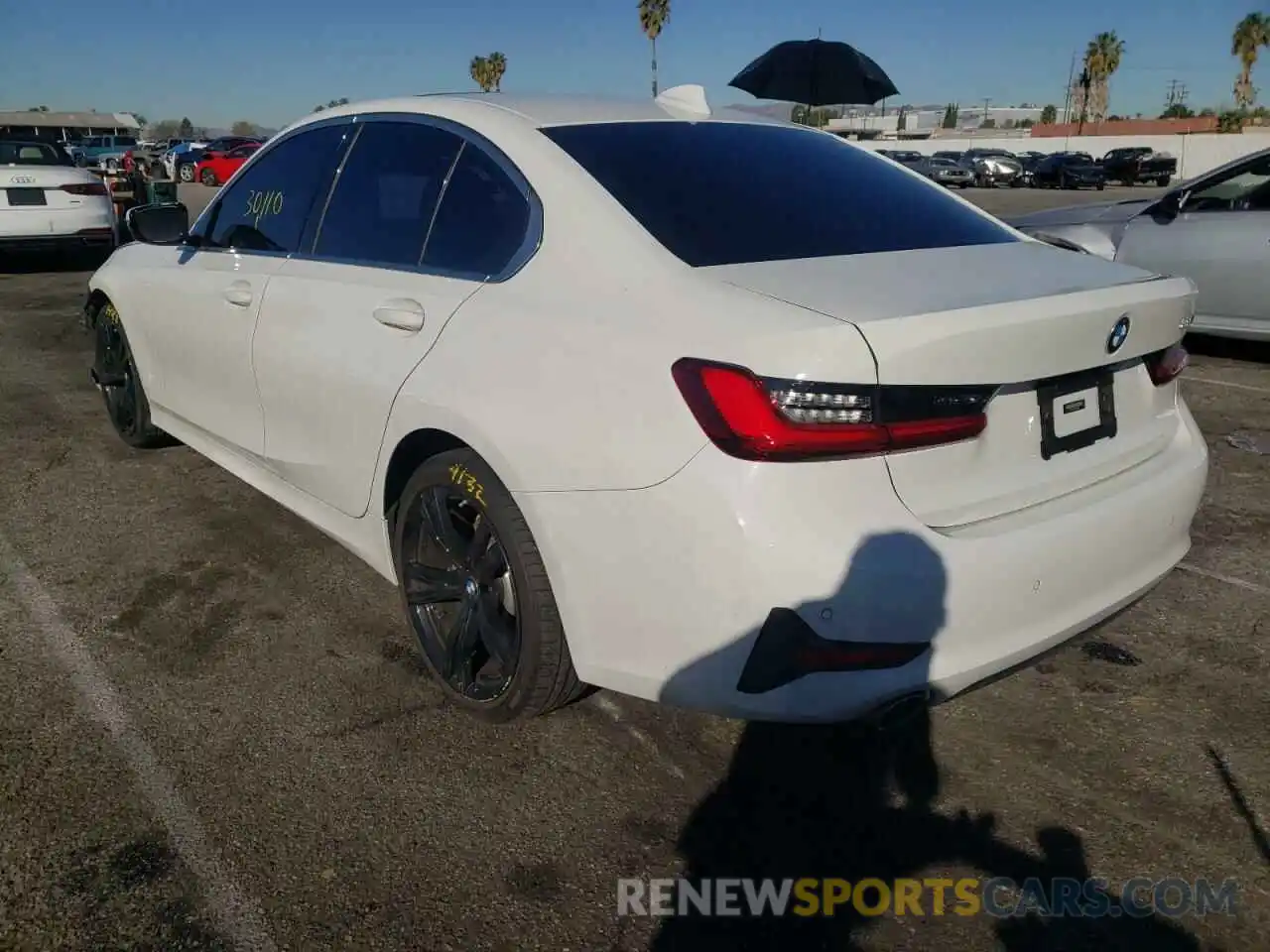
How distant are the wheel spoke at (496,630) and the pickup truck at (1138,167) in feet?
138

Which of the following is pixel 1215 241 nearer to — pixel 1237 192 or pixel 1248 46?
pixel 1237 192

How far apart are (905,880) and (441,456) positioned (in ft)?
4.98

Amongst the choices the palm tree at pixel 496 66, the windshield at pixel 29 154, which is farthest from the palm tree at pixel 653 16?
the windshield at pixel 29 154

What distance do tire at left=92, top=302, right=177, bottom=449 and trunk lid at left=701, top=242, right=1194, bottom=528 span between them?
3688 mm

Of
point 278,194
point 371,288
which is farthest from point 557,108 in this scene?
point 278,194

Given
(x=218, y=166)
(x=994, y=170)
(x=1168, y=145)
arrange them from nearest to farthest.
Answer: (x=218, y=166), (x=994, y=170), (x=1168, y=145)

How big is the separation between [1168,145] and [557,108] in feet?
174

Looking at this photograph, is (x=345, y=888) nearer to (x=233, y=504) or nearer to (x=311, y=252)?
(x=311, y=252)

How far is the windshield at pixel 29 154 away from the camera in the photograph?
11.9 metres

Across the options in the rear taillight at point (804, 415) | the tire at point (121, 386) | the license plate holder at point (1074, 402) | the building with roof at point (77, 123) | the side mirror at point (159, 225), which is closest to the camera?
the rear taillight at point (804, 415)

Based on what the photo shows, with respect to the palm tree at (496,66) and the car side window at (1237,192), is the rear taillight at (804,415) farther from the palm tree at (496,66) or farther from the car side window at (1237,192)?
the palm tree at (496,66)

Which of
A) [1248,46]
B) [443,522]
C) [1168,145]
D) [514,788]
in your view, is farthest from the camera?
[1248,46]

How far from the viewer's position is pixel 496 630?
2795 millimetres

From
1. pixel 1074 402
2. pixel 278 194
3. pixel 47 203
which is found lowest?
pixel 47 203
